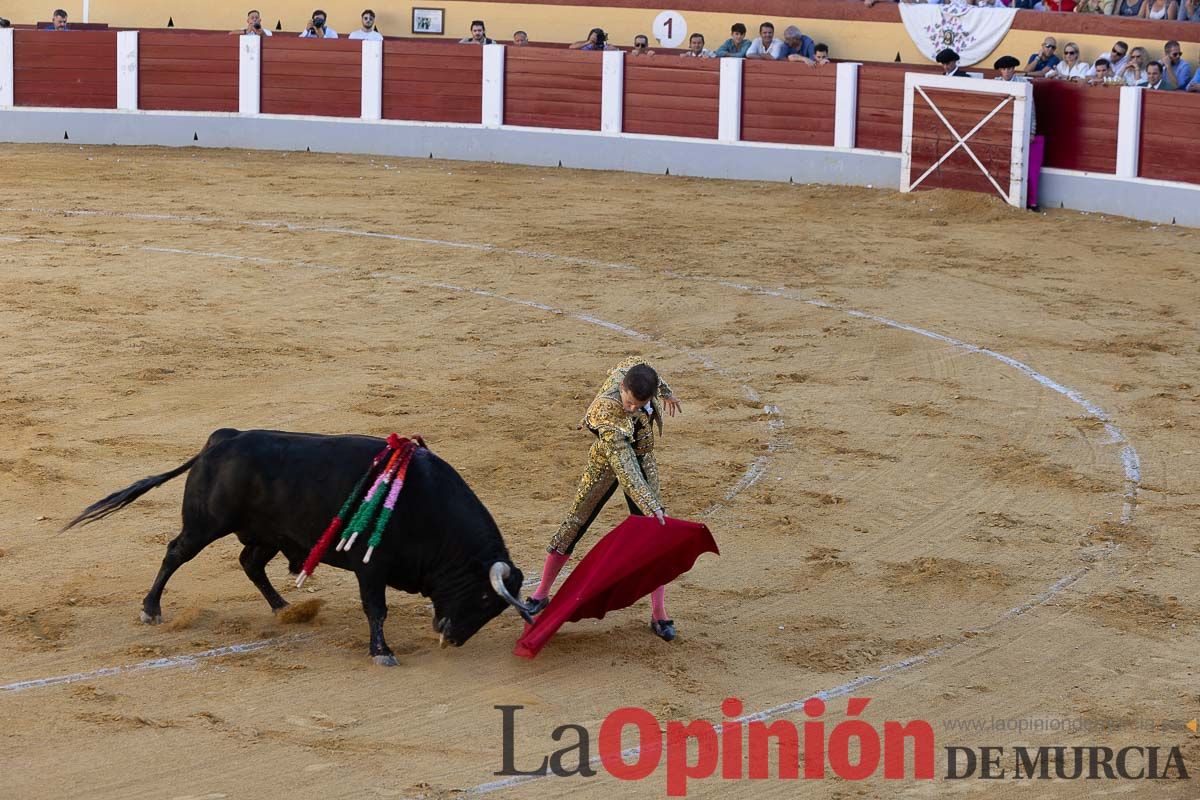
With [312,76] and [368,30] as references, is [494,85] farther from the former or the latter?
[312,76]

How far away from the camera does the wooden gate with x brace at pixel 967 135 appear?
14938mm

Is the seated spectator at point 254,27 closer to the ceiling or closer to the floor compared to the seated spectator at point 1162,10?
closer to the floor

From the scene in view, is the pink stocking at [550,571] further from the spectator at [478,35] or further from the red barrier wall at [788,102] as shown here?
the spectator at [478,35]

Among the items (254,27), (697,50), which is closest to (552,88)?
(697,50)

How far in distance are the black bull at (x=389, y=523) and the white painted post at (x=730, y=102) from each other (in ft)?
38.9

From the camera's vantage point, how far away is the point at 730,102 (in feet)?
55.4

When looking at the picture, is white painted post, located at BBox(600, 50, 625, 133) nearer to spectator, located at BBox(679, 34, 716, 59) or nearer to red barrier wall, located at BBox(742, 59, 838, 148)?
spectator, located at BBox(679, 34, 716, 59)

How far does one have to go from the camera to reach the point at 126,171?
16234 millimetres

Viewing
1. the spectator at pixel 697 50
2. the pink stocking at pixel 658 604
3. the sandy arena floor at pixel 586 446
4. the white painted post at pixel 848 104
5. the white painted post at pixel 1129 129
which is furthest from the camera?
the spectator at pixel 697 50

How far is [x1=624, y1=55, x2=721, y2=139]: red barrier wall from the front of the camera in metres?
17.0

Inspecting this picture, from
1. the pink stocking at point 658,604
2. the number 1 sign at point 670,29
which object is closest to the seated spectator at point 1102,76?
the number 1 sign at point 670,29

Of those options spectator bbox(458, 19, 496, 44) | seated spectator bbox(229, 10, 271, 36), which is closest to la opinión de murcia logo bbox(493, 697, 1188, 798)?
spectator bbox(458, 19, 496, 44)

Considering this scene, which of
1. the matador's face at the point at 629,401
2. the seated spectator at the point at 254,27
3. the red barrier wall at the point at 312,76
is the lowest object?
the matador's face at the point at 629,401

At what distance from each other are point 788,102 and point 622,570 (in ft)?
38.8
